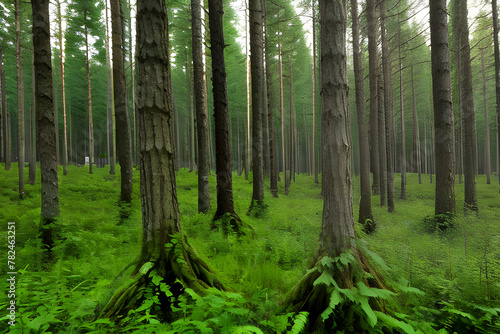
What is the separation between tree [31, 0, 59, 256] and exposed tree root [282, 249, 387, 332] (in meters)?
5.03

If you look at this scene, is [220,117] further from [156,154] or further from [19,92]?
[19,92]

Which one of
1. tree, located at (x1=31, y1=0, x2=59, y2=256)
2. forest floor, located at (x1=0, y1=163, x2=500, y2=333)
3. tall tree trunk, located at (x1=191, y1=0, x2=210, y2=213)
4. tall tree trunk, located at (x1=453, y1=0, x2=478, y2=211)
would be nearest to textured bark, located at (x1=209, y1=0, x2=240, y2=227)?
forest floor, located at (x1=0, y1=163, x2=500, y2=333)

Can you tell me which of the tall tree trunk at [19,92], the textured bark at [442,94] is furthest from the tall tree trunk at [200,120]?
the tall tree trunk at [19,92]

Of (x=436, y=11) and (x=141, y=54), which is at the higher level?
(x=436, y=11)

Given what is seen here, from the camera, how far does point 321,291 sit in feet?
8.07

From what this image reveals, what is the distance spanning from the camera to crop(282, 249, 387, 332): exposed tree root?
2.40 m

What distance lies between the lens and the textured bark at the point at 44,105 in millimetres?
4984

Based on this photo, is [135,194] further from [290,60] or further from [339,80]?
[290,60]

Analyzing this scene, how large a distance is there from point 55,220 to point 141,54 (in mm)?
4196

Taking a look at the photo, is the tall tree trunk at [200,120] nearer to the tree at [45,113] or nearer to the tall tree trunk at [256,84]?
the tall tree trunk at [256,84]

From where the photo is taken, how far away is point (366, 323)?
2260 mm

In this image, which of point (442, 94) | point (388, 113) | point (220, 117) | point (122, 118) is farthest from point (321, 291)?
point (388, 113)

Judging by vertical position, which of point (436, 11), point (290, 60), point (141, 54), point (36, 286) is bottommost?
point (36, 286)

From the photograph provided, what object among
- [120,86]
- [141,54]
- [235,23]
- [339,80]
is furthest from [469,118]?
[235,23]
